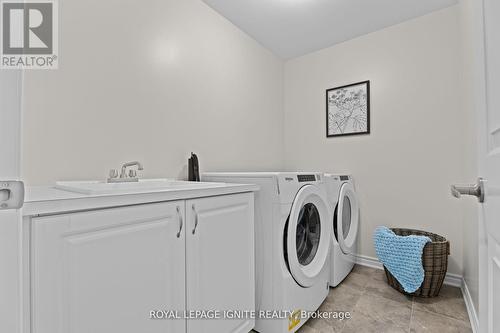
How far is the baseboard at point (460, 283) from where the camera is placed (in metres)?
1.44

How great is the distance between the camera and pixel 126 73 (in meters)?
1.52

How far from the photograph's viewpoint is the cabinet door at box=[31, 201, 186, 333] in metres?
0.67

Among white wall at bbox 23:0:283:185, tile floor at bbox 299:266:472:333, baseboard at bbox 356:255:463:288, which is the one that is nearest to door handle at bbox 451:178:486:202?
tile floor at bbox 299:266:472:333

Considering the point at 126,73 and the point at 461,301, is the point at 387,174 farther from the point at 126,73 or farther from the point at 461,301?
the point at 126,73

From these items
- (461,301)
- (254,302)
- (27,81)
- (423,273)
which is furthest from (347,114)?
(27,81)

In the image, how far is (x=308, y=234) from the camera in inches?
66.2

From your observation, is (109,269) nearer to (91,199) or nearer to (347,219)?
(91,199)

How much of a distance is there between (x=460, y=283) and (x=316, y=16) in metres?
2.66

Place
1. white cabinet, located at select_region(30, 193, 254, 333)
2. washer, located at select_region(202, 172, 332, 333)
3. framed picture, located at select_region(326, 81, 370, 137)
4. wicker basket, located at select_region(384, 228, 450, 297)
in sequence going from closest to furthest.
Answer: white cabinet, located at select_region(30, 193, 254, 333) → washer, located at select_region(202, 172, 332, 333) → wicker basket, located at select_region(384, 228, 450, 297) → framed picture, located at select_region(326, 81, 370, 137)

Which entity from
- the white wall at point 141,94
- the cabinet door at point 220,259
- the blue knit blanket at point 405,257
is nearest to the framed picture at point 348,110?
the white wall at point 141,94

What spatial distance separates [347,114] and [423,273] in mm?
1611

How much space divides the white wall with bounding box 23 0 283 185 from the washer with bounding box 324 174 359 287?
901mm

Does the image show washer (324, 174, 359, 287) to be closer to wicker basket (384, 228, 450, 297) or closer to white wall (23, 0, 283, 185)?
wicker basket (384, 228, 450, 297)

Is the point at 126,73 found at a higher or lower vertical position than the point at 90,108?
higher
